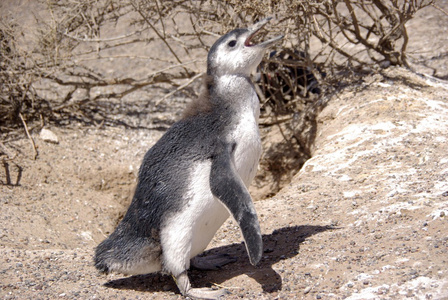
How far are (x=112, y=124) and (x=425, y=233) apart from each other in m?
4.17

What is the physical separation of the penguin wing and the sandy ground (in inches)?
11.2

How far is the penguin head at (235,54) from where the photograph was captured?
298 cm

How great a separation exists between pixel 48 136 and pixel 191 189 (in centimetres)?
333

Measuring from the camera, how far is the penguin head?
2980mm

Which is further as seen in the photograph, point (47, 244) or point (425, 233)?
point (47, 244)

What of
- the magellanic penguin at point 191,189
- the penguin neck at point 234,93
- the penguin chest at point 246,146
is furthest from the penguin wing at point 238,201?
the penguin neck at point 234,93

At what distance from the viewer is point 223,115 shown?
2.81 m

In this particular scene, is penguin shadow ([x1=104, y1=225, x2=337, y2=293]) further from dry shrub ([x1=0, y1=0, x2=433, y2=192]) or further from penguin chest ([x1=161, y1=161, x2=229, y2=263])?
dry shrub ([x1=0, y1=0, x2=433, y2=192])

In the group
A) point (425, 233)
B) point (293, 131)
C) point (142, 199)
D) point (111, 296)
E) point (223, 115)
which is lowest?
point (293, 131)

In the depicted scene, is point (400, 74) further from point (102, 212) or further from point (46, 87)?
point (46, 87)

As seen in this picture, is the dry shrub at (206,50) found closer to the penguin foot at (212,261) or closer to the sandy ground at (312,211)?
the sandy ground at (312,211)

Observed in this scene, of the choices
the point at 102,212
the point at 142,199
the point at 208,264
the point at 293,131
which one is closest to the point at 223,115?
the point at 142,199

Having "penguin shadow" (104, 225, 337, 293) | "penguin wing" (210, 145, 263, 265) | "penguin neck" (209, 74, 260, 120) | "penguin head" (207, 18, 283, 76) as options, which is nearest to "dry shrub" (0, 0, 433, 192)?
"penguin head" (207, 18, 283, 76)

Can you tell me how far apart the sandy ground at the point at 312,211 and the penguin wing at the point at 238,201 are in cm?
29
